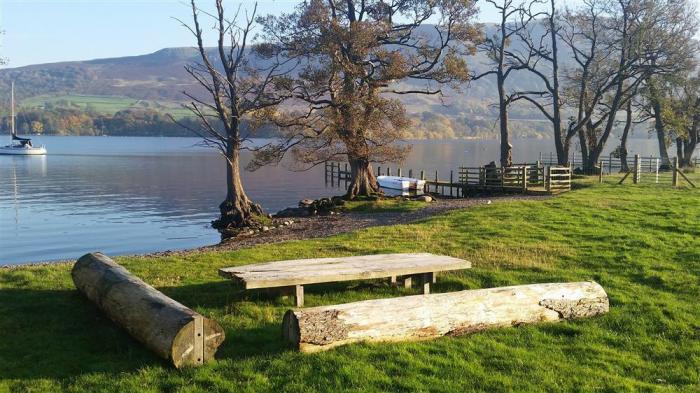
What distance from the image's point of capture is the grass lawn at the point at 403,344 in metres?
6.40

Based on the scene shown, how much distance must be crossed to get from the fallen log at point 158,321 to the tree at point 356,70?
73.5ft

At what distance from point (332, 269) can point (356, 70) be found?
22.4 meters

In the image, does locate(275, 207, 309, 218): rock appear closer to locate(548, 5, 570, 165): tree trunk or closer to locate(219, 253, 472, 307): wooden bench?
locate(219, 253, 472, 307): wooden bench

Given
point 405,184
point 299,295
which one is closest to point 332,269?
point 299,295

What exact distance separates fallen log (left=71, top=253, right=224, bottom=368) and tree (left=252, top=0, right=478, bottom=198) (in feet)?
73.5

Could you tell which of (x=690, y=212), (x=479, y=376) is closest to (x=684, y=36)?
(x=690, y=212)

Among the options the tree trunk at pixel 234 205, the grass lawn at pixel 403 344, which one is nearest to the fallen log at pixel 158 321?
the grass lawn at pixel 403 344

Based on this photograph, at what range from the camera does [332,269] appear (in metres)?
9.06

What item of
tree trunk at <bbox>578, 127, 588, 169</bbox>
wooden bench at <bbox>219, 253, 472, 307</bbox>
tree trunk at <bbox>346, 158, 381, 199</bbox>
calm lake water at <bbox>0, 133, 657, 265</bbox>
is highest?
tree trunk at <bbox>578, 127, 588, 169</bbox>

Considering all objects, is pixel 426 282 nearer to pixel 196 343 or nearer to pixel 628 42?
pixel 196 343

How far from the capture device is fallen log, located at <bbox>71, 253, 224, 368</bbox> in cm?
667

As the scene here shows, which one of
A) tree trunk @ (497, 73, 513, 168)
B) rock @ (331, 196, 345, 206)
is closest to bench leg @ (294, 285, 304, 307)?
rock @ (331, 196, 345, 206)

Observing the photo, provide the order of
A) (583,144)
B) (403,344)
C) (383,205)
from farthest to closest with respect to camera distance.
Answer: (583,144) < (383,205) < (403,344)

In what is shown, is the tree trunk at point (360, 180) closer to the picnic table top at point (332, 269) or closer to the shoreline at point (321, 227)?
the shoreline at point (321, 227)
